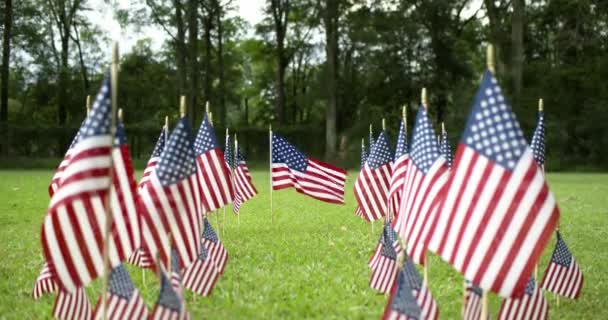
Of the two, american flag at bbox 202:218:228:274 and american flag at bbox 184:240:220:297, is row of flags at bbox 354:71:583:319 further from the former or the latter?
american flag at bbox 202:218:228:274

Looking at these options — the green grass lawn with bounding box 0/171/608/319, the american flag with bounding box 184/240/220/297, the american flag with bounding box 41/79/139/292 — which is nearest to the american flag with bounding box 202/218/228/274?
the green grass lawn with bounding box 0/171/608/319

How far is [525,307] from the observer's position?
6508 millimetres

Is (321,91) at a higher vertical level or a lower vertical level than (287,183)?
higher

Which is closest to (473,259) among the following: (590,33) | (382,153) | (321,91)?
(382,153)

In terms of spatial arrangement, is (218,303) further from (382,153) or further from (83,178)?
(382,153)

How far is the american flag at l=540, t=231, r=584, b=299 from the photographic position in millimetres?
7918

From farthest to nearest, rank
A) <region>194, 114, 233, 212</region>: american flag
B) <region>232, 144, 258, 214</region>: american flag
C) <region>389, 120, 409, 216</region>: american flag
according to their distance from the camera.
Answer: <region>232, 144, 258, 214</region>: american flag, <region>194, 114, 233, 212</region>: american flag, <region>389, 120, 409, 216</region>: american flag

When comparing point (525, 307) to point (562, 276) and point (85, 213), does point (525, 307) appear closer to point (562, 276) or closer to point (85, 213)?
point (562, 276)

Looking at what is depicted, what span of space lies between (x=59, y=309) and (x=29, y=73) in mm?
52290

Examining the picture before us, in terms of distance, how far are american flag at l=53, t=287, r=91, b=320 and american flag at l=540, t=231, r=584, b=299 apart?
470cm

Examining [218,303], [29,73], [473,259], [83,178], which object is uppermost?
[29,73]

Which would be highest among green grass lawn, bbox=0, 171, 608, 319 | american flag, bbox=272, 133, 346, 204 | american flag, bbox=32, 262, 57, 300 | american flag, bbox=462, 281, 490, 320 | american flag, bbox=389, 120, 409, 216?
american flag, bbox=389, 120, 409, 216

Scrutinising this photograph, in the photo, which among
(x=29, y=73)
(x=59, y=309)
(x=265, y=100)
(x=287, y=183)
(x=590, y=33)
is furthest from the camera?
(x=265, y=100)

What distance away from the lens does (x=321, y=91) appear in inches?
1822
